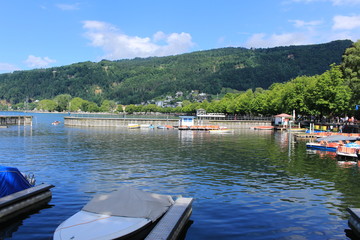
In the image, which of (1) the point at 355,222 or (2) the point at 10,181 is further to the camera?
(2) the point at 10,181

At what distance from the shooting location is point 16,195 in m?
19.4

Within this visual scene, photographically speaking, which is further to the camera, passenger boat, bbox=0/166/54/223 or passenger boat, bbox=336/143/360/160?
passenger boat, bbox=336/143/360/160

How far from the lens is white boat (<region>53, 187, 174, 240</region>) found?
1400 cm

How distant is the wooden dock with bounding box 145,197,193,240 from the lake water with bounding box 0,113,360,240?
0.81 metres

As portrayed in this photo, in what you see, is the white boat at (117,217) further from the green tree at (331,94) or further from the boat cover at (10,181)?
the green tree at (331,94)

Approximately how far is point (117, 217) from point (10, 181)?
8.84 m

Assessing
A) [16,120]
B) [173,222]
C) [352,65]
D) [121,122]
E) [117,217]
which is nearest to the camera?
[173,222]

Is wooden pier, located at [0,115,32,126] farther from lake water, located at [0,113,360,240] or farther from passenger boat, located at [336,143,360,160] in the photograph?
passenger boat, located at [336,143,360,160]

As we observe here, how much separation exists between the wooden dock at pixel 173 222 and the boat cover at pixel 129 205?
561mm

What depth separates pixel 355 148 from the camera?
4309cm

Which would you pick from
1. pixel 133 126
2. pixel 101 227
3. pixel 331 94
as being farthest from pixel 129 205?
pixel 133 126

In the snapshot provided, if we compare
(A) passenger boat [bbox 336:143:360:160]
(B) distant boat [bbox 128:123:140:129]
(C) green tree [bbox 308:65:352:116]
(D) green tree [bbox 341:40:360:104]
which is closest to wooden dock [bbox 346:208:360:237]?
(A) passenger boat [bbox 336:143:360:160]

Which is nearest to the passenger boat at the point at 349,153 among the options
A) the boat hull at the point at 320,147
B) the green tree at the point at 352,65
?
the boat hull at the point at 320,147

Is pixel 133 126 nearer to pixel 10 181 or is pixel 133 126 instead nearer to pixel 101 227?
pixel 10 181
